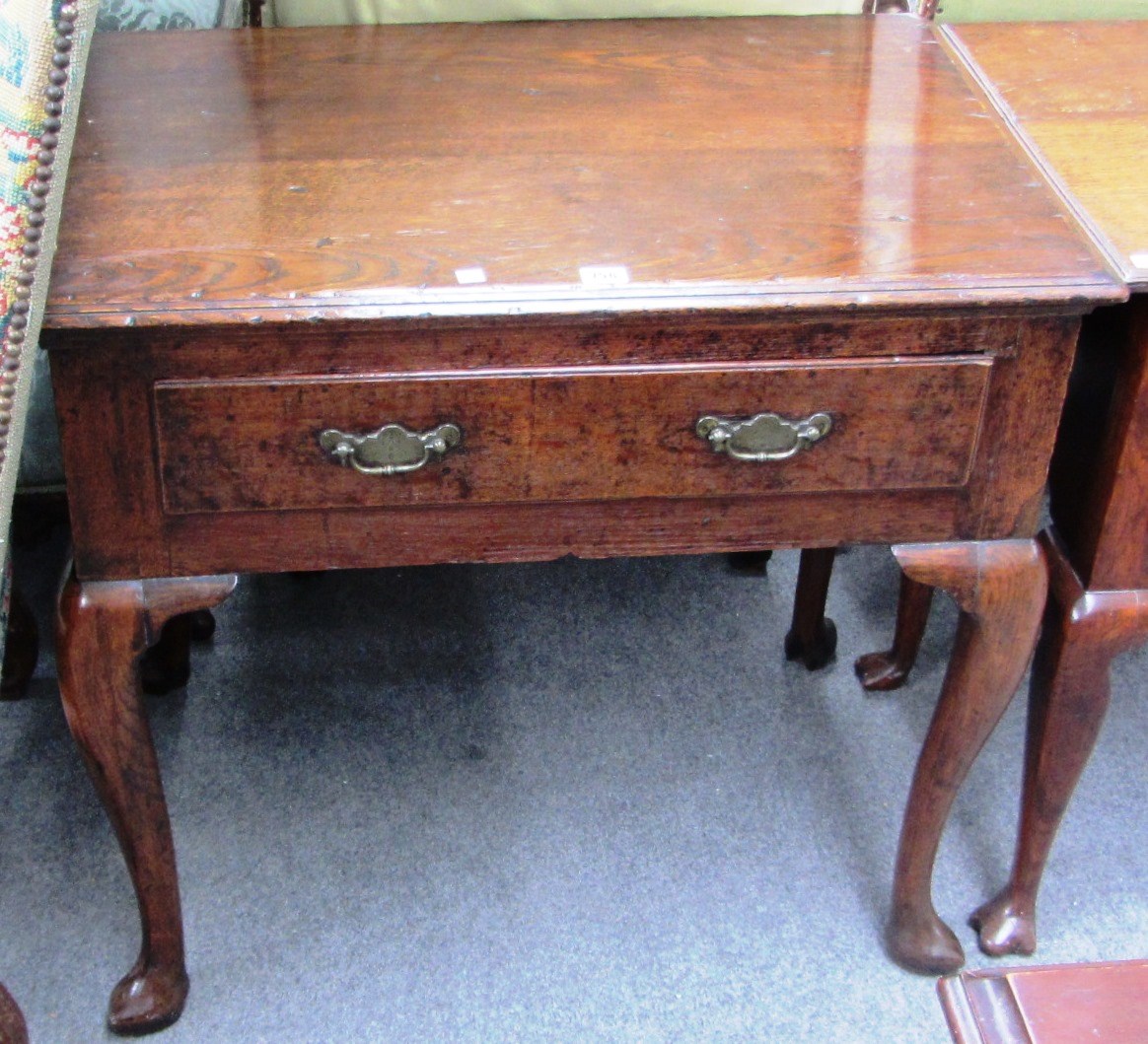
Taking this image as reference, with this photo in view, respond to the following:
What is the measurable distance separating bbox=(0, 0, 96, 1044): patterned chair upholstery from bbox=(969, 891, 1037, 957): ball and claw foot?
3.10 ft

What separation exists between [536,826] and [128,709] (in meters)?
0.50

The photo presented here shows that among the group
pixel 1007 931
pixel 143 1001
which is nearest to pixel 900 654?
pixel 1007 931

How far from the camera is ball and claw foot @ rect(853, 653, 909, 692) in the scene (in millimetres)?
1567

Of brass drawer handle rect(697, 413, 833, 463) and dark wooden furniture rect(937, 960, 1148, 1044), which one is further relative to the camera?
brass drawer handle rect(697, 413, 833, 463)

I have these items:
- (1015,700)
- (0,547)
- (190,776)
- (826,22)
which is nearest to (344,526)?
(0,547)

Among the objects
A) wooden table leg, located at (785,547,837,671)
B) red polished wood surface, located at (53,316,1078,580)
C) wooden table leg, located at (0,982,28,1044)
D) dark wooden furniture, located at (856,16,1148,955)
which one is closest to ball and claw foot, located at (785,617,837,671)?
wooden table leg, located at (785,547,837,671)

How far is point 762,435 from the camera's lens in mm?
937

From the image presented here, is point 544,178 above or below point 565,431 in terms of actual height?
above

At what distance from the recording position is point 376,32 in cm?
128

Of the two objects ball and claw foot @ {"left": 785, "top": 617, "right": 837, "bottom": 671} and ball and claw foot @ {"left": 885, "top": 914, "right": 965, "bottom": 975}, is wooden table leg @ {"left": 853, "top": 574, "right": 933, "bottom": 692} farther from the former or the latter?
ball and claw foot @ {"left": 885, "top": 914, "right": 965, "bottom": 975}

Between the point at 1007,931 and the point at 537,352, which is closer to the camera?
the point at 537,352

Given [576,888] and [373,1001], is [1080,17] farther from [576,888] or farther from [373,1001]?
[373,1001]

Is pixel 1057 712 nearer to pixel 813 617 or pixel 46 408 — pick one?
pixel 813 617

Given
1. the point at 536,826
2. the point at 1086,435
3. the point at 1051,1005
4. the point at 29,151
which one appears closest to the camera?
the point at 1051,1005
